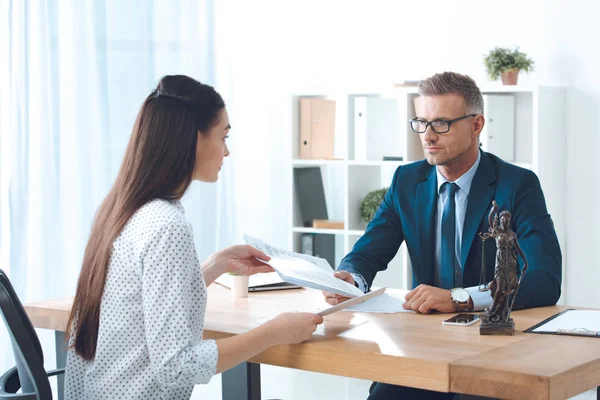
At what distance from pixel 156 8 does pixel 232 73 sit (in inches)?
28.4

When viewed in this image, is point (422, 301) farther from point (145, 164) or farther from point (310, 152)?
point (310, 152)

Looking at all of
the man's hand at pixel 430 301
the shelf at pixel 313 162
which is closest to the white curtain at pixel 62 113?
the shelf at pixel 313 162

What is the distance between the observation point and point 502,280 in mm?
Result: 1901

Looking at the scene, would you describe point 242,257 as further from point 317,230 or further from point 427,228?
point 317,230

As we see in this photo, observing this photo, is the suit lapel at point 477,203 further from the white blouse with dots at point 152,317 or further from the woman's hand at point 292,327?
the white blouse with dots at point 152,317

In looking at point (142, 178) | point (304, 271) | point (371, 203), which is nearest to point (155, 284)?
point (142, 178)

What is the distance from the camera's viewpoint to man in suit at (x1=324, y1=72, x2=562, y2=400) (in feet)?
8.08

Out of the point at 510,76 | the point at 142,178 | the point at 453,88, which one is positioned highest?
the point at 510,76

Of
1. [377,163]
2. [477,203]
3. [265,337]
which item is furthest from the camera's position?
[377,163]

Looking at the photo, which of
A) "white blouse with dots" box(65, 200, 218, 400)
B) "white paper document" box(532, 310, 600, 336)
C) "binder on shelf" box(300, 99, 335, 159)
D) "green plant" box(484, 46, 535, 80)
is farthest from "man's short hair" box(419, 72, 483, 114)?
"binder on shelf" box(300, 99, 335, 159)

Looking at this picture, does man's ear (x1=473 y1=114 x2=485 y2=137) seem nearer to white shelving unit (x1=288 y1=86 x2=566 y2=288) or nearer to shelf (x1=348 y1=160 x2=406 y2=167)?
white shelving unit (x1=288 y1=86 x2=566 y2=288)

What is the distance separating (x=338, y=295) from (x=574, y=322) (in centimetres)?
61

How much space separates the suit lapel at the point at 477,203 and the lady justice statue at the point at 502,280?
1.99 feet

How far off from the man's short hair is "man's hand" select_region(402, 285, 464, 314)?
2.32 ft
